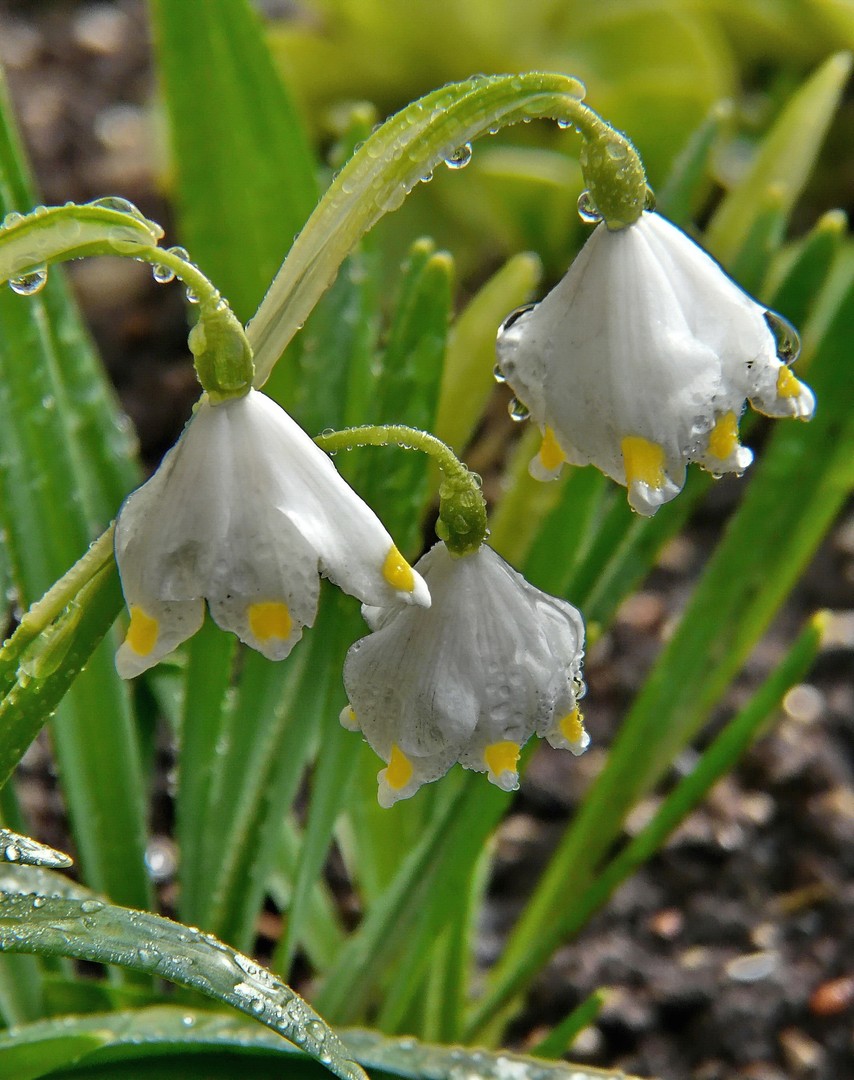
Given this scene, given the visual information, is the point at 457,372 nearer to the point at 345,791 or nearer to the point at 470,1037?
the point at 345,791

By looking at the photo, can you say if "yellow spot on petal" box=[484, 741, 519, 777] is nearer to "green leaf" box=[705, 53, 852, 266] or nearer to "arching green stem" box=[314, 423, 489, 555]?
"arching green stem" box=[314, 423, 489, 555]

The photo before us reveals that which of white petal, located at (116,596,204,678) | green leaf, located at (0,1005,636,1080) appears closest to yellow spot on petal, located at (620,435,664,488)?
white petal, located at (116,596,204,678)

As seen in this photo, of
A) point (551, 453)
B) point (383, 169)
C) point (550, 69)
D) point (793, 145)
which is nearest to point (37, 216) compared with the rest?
point (383, 169)

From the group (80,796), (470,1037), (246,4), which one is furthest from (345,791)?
(246,4)

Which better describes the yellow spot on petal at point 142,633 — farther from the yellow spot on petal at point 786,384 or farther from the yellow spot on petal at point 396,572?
the yellow spot on petal at point 786,384

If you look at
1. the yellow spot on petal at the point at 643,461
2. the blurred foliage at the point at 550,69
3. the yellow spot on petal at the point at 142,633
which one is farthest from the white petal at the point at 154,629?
the blurred foliage at the point at 550,69

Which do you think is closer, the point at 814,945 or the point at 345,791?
the point at 345,791

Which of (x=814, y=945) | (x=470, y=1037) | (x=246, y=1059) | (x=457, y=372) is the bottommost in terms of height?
(x=814, y=945)
